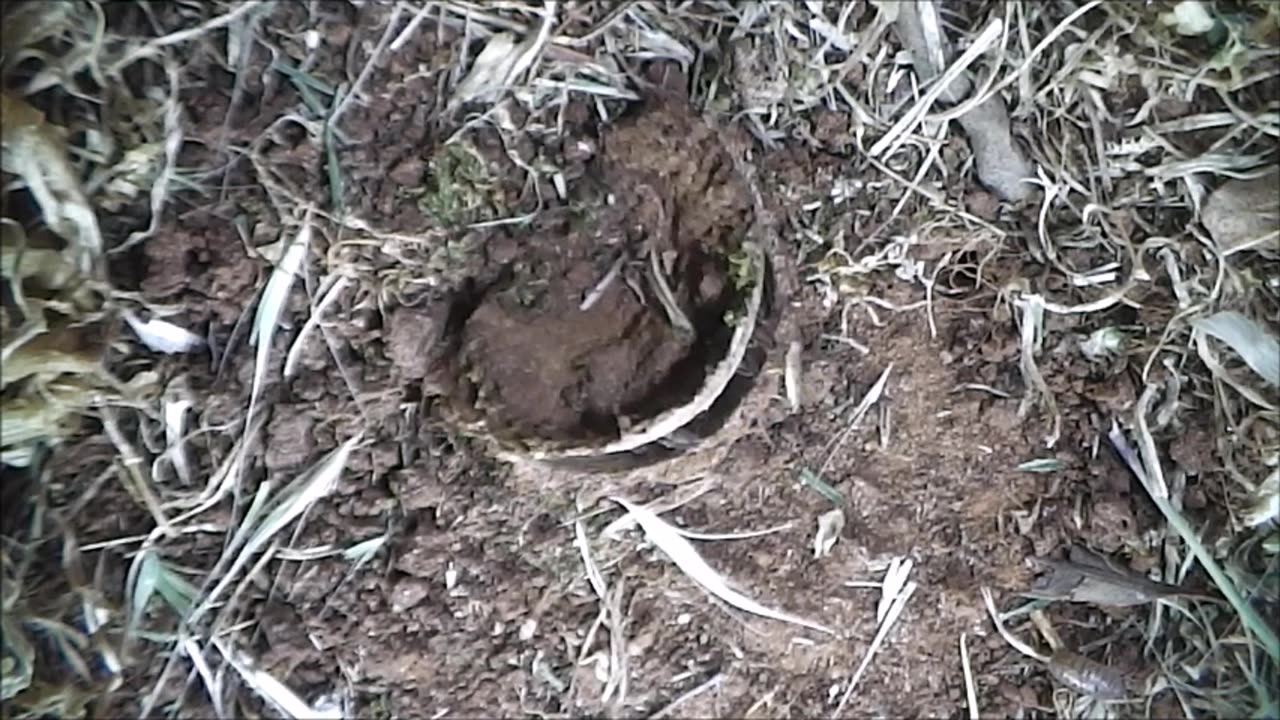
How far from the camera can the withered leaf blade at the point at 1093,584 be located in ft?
4.09

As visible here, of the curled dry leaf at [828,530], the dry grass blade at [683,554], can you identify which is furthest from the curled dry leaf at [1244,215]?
the dry grass blade at [683,554]

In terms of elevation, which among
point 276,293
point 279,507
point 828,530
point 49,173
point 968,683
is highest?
point 49,173

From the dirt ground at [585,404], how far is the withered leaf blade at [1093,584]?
0.6 inches

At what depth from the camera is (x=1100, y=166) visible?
1220 mm

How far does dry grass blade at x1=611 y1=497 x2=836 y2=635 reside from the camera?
1225 millimetres

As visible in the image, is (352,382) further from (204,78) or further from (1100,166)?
(1100,166)

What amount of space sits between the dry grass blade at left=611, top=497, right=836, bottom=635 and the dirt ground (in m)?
0.01

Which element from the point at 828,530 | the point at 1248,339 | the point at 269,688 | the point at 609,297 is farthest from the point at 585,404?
the point at 1248,339

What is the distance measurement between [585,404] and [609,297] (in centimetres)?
10

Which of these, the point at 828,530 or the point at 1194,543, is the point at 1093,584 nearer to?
the point at 1194,543

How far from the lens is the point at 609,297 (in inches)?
47.9

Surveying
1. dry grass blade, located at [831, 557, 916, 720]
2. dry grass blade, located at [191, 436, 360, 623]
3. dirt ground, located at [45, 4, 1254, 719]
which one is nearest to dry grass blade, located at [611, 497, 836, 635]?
dirt ground, located at [45, 4, 1254, 719]

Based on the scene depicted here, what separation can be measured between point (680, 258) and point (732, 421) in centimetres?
15

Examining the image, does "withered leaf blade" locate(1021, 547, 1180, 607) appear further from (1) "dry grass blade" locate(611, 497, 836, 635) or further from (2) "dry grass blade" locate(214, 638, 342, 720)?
(2) "dry grass blade" locate(214, 638, 342, 720)
